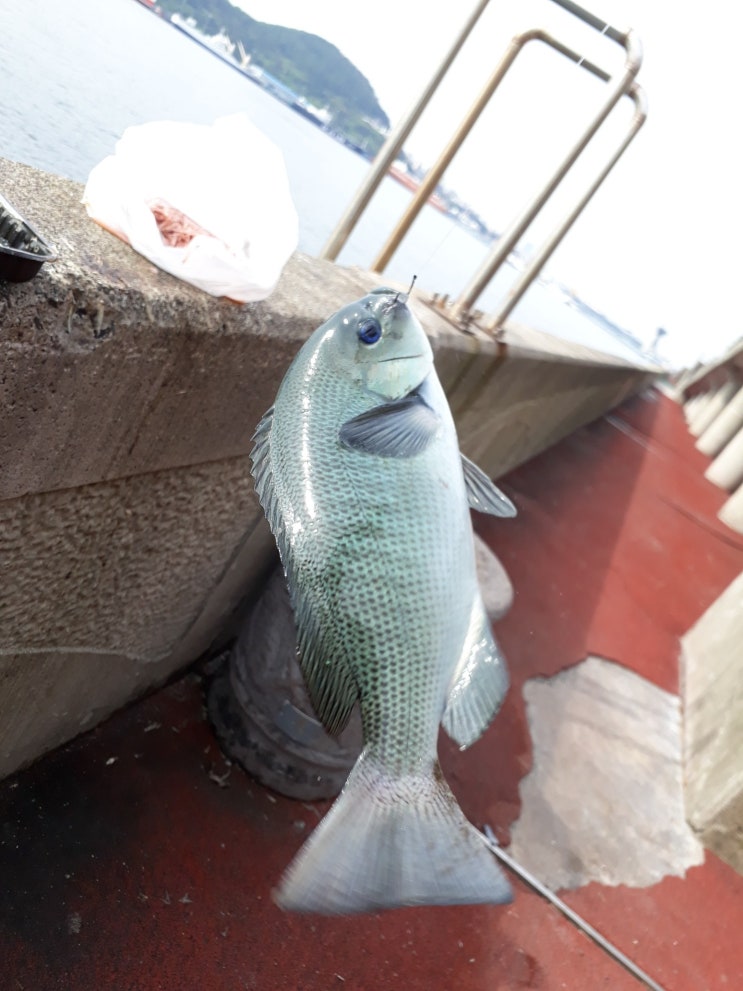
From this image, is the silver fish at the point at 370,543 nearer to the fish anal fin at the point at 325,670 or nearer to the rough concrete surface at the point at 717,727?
the fish anal fin at the point at 325,670

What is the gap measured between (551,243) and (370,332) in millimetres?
3852

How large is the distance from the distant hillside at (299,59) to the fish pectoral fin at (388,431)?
256 centimetres

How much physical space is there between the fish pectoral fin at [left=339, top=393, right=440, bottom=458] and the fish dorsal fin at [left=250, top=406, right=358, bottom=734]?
193mm

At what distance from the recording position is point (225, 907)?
2699 millimetres

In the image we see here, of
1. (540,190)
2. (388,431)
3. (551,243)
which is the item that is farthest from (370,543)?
(551,243)

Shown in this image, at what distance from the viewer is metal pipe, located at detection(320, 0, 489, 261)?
346 centimetres

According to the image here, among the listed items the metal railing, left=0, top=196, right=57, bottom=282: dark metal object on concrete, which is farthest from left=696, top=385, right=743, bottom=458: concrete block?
left=0, top=196, right=57, bottom=282: dark metal object on concrete

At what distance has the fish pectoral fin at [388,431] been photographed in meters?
1.37

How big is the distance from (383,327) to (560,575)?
5854mm

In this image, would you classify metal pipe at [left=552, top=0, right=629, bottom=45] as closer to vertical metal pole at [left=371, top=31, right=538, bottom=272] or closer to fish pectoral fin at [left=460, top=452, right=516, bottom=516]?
vertical metal pole at [left=371, top=31, right=538, bottom=272]

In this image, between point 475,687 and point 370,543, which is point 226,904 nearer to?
point 475,687

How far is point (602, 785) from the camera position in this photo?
14.5 ft

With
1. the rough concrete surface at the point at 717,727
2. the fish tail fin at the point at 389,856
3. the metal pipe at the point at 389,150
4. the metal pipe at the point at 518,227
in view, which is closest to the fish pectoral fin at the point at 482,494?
the fish tail fin at the point at 389,856

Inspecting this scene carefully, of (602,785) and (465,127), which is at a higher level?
(465,127)
